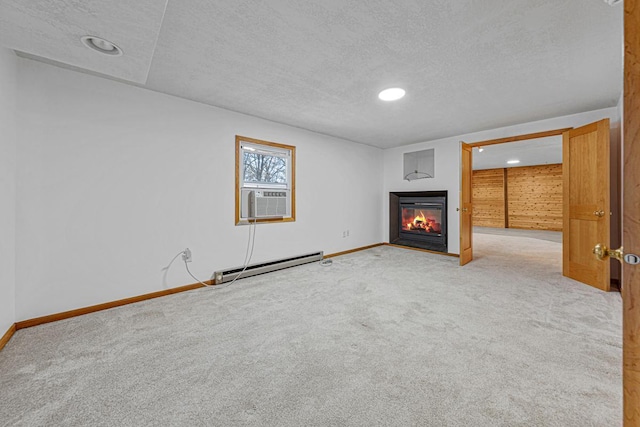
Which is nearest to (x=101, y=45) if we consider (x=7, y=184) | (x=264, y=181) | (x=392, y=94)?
(x=7, y=184)

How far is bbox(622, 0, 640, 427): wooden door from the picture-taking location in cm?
60

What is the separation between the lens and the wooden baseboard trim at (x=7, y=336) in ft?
5.92

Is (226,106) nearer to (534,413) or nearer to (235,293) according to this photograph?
(235,293)

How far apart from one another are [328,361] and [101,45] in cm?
261

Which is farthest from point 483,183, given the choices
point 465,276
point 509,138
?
point 465,276

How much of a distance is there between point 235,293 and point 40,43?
251 centimetres

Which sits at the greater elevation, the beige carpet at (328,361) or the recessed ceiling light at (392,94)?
the recessed ceiling light at (392,94)

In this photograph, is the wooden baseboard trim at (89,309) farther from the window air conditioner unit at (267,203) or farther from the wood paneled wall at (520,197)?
the wood paneled wall at (520,197)

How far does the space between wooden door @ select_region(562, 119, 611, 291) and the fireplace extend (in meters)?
1.77

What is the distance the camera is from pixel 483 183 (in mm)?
9773

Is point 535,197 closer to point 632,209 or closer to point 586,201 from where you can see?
point 586,201

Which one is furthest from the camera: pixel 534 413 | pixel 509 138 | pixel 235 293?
pixel 509 138

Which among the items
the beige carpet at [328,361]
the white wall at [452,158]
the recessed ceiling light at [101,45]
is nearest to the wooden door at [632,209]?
the beige carpet at [328,361]

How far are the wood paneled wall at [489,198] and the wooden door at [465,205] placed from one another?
21.0 feet
